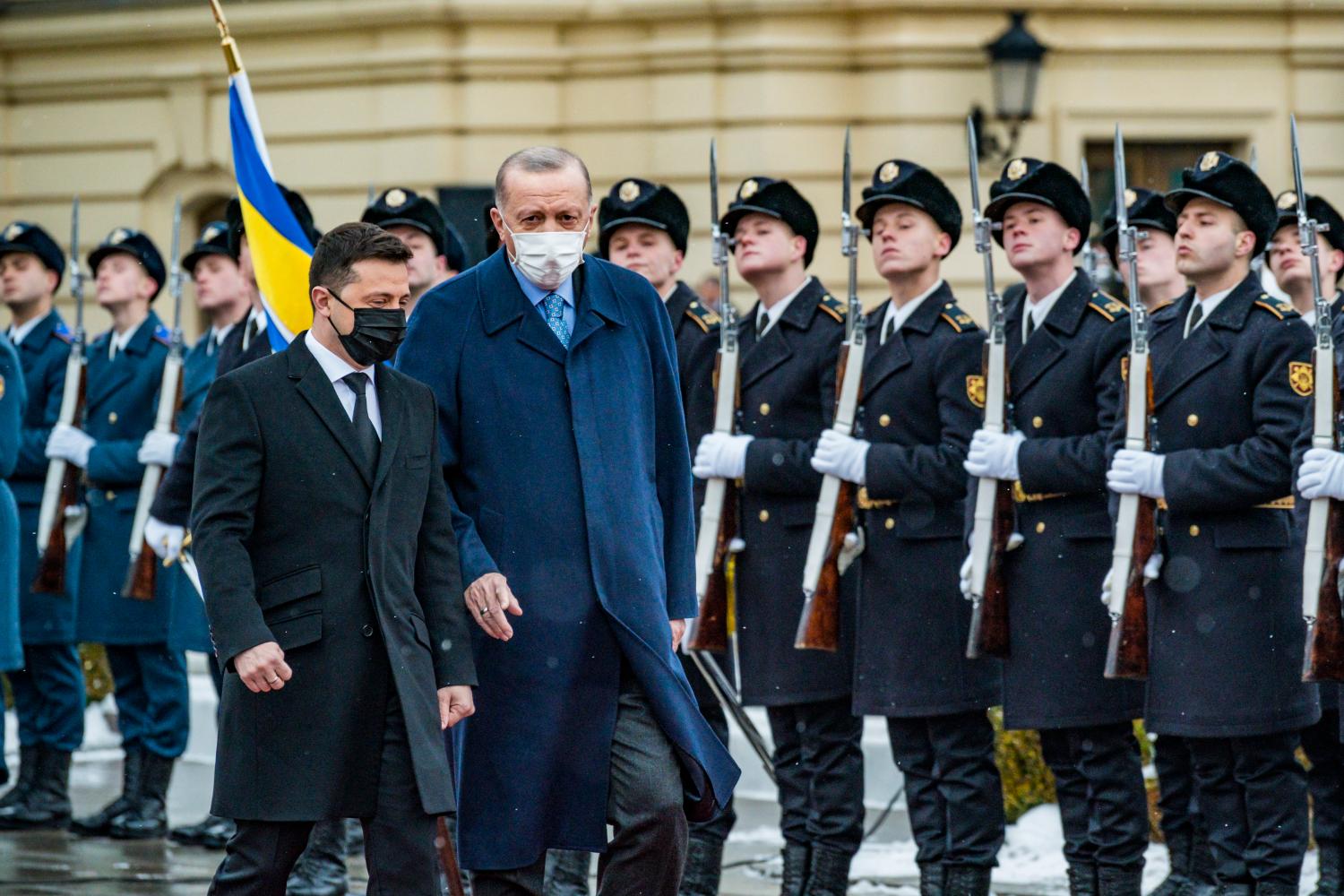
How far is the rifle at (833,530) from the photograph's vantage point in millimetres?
7379

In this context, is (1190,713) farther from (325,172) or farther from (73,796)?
(325,172)

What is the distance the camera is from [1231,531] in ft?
22.3

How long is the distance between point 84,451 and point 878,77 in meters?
6.78

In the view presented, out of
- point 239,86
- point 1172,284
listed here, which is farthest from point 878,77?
point 239,86

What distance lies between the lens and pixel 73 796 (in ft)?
33.9

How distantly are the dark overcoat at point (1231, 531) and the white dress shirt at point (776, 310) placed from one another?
4.47ft

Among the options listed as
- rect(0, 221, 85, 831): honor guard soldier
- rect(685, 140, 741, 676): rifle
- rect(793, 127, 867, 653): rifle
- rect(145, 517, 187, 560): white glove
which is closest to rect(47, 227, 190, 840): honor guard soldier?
rect(0, 221, 85, 831): honor guard soldier

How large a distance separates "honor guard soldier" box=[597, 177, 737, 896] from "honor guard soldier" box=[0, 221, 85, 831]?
8.90 feet

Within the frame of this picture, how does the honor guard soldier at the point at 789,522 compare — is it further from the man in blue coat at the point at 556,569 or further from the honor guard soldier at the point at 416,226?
the man in blue coat at the point at 556,569

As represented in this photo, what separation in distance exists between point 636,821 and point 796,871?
217 cm

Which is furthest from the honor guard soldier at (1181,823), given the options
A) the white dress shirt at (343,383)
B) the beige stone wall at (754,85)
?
the beige stone wall at (754,85)

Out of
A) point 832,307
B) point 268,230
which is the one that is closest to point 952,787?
point 832,307

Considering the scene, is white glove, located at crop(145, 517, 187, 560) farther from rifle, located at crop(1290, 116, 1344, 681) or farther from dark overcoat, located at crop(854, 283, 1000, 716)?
rifle, located at crop(1290, 116, 1344, 681)

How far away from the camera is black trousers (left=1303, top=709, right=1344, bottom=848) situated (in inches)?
292
